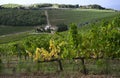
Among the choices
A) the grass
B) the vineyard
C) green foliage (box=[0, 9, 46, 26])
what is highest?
the vineyard

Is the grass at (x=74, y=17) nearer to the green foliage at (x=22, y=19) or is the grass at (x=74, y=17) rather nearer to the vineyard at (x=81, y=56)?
the green foliage at (x=22, y=19)

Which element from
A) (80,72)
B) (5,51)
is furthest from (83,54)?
(5,51)

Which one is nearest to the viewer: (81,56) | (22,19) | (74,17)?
(81,56)

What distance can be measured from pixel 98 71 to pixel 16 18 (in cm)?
10635

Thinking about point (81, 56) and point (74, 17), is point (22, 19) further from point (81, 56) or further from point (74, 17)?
point (81, 56)

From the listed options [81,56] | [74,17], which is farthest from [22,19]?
[81,56]

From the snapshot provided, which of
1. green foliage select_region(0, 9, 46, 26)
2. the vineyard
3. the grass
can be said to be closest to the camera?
the vineyard

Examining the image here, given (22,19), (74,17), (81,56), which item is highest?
(81,56)

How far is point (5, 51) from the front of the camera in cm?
6231

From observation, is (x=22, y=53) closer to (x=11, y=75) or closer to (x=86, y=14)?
(x=11, y=75)

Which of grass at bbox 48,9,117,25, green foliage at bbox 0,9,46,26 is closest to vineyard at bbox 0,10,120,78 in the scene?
green foliage at bbox 0,9,46,26

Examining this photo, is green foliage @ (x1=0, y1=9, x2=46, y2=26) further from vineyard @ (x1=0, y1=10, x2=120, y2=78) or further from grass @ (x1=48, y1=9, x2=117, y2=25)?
vineyard @ (x1=0, y1=10, x2=120, y2=78)

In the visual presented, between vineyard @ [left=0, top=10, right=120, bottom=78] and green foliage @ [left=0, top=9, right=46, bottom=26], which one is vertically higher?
vineyard @ [left=0, top=10, right=120, bottom=78]

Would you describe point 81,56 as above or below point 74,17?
above
